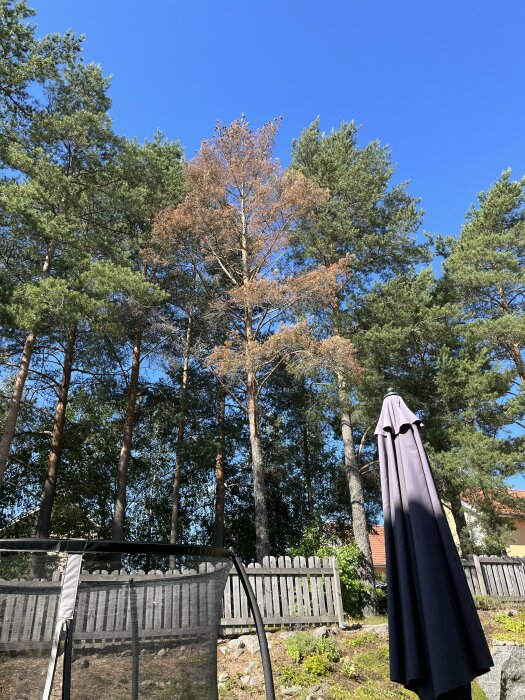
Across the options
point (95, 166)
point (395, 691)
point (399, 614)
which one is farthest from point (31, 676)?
point (95, 166)

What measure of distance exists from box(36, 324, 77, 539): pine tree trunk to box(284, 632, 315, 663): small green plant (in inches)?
308

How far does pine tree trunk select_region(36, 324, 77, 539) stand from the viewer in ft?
38.6

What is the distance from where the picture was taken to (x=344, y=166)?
52.4ft

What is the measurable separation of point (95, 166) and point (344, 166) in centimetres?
795

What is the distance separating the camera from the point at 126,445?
13523 millimetres

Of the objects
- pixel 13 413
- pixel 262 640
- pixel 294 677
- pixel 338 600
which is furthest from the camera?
pixel 13 413

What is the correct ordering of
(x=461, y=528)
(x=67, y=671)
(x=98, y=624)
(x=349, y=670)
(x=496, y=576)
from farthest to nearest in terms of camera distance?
1. (x=461, y=528)
2. (x=496, y=576)
3. (x=349, y=670)
4. (x=98, y=624)
5. (x=67, y=671)

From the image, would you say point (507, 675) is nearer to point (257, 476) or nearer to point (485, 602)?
point (485, 602)

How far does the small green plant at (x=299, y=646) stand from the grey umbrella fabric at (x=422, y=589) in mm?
3480

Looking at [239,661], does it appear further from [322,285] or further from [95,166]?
[95,166]

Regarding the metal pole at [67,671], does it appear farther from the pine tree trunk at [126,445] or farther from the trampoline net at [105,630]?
the pine tree trunk at [126,445]

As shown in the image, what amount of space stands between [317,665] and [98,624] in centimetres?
447

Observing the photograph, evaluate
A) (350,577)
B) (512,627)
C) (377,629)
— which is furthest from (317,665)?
(350,577)

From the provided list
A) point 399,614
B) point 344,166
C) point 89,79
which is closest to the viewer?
point 399,614
